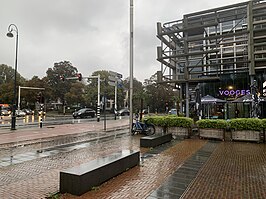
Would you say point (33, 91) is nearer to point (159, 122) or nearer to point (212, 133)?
point (159, 122)

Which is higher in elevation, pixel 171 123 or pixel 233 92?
pixel 233 92

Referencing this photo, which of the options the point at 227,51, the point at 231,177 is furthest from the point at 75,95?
the point at 231,177

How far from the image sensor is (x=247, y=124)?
10297 millimetres

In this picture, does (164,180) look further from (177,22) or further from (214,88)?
(177,22)

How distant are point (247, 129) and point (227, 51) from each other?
14.2m

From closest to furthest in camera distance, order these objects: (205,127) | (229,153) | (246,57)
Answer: (229,153), (205,127), (246,57)

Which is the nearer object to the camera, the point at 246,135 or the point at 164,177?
the point at 164,177

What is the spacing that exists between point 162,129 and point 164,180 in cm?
792

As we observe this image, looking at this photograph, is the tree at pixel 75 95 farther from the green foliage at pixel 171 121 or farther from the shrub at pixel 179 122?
the shrub at pixel 179 122

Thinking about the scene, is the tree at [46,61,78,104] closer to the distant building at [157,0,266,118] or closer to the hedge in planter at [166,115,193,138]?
the distant building at [157,0,266,118]

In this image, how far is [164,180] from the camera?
4891mm

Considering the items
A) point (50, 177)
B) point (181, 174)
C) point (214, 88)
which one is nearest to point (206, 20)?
point (214, 88)

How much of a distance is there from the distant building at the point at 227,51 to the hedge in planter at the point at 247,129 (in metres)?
9.99

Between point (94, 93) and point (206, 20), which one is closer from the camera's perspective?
point (206, 20)
